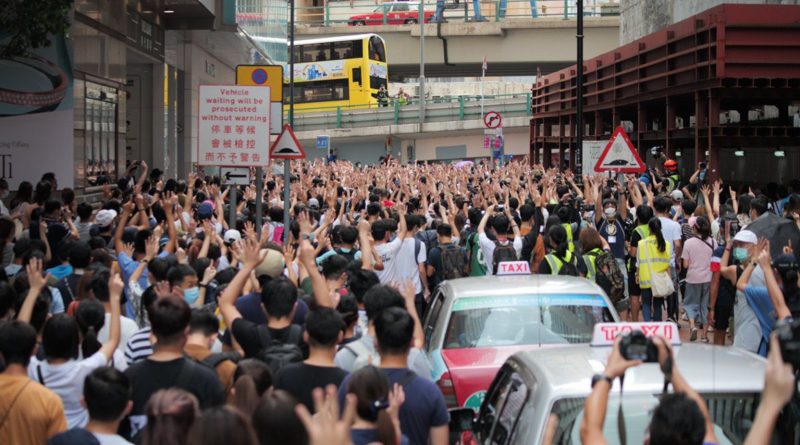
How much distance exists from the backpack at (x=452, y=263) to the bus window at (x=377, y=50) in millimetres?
43839

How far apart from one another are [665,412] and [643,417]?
4.04 feet

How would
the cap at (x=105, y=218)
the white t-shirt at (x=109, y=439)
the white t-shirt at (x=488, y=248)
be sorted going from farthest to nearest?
the white t-shirt at (x=488, y=248) → the cap at (x=105, y=218) → the white t-shirt at (x=109, y=439)

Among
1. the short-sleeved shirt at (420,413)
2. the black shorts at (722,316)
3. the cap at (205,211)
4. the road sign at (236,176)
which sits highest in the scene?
the road sign at (236,176)

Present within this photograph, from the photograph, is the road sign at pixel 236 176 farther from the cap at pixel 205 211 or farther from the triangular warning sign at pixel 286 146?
the triangular warning sign at pixel 286 146

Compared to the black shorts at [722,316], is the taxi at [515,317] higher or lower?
higher

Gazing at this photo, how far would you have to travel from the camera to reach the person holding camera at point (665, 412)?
3.65 meters

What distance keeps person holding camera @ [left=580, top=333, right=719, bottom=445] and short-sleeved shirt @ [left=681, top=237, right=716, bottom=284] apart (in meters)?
8.99

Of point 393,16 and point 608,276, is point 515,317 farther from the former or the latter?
point 393,16

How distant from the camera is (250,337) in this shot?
645 centimetres

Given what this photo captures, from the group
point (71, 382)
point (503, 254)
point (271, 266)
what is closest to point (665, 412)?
point (71, 382)

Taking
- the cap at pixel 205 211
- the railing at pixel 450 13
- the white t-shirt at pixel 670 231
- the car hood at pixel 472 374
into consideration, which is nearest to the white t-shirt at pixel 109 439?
the car hood at pixel 472 374

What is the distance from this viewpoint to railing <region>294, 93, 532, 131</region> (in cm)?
5850

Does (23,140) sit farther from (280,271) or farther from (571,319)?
(571,319)

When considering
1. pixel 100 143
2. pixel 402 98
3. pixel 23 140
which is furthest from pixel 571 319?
pixel 402 98
